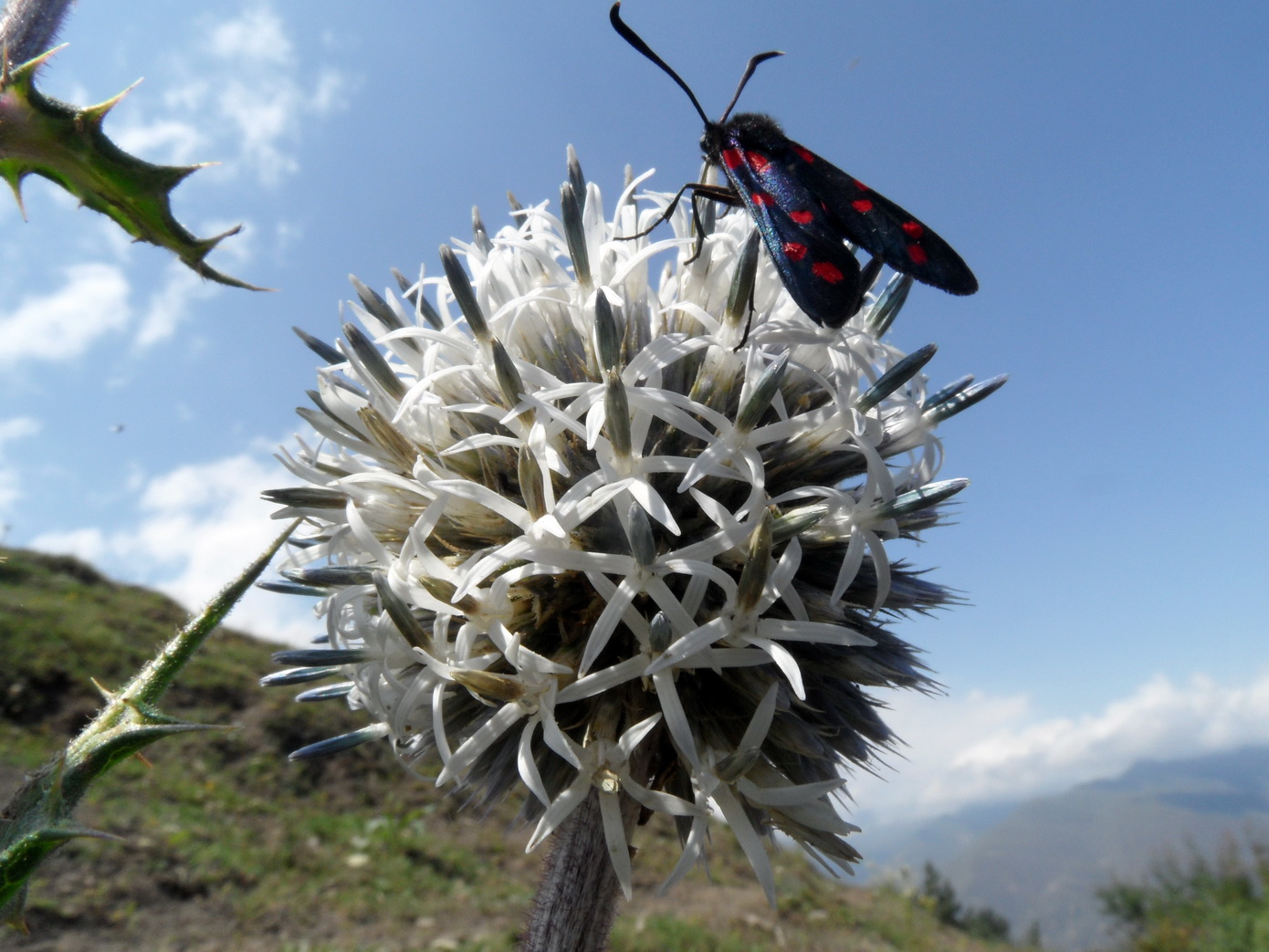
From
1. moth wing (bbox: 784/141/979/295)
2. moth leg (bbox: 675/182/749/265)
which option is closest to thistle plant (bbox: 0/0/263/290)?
moth leg (bbox: 675/182/749/265)

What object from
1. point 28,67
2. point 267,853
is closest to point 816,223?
point 28,67

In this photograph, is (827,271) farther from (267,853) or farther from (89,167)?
(267,853)

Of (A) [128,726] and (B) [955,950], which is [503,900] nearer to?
(B) [955,950]

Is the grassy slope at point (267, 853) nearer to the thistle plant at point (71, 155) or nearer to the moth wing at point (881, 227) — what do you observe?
the thistle plant at point (71, 155)

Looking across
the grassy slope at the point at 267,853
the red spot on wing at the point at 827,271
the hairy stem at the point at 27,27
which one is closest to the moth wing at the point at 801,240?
the red spot on wing at the point at 827,271

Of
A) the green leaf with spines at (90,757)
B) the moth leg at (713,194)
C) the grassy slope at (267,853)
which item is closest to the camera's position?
the green leaf with spines at (90,757)
